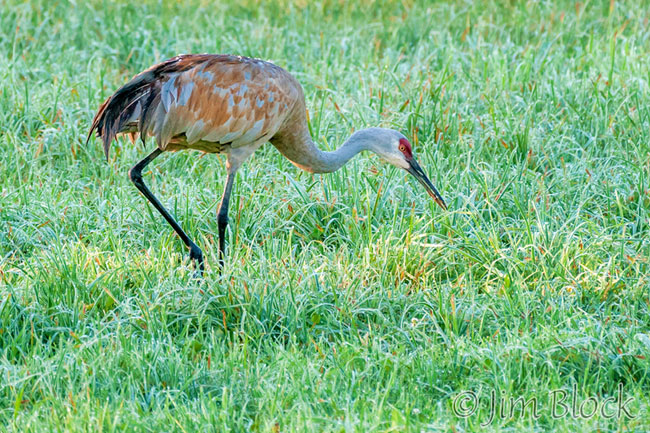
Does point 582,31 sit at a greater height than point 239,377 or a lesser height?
greater

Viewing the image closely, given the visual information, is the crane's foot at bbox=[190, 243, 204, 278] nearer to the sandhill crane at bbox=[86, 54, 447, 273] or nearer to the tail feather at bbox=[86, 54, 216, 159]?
the sandhill crane at bbox=[86, 54, 447, 273]

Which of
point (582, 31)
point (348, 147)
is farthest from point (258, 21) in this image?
point (348, 147)

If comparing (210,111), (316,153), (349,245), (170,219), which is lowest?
(349,245)

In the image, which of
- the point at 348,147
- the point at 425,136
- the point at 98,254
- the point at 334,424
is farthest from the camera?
the point at 425,136

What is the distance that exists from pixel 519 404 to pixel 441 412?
32 centimetres

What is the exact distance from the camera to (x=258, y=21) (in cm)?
888

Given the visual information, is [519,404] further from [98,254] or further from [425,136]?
[425,136]

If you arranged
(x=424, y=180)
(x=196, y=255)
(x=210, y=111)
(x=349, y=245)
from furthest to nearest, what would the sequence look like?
(x=424, y=180) < (x=349, y=245) < (x=210, y=111) < (x=196, y=255)

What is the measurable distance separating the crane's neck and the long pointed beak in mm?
305

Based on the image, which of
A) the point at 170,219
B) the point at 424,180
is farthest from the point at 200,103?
the point at 424,180

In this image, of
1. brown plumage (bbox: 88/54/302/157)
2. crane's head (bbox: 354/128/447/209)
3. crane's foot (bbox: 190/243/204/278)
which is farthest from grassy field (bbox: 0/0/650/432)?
brown plumage (bbox: 88/54/302/157)

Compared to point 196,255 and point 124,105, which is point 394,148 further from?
point 124,105

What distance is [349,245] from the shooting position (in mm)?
5352

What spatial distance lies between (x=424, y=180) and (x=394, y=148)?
Result: 271 mm
